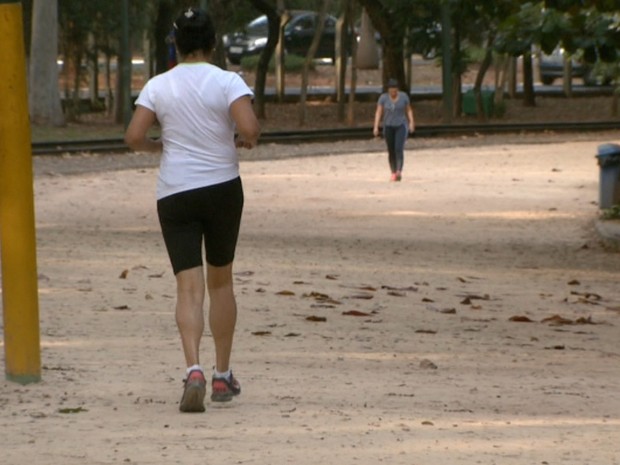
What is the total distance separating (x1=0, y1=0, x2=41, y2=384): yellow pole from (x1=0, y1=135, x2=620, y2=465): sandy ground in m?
0.24

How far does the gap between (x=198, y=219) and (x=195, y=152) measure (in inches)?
12.0

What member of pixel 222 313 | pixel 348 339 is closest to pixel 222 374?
pixel 222 313

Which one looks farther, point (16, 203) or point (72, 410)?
point (16, 203)

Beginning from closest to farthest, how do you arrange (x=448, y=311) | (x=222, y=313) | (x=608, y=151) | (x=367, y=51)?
1. (x=222, y=313)
2. (x=448, y=311)
3. (x=608, y=151)
4. (x=367, y=51)

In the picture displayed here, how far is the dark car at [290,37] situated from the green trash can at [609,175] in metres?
39.7

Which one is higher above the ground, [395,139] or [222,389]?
[395,139]

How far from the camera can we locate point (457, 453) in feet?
20.6

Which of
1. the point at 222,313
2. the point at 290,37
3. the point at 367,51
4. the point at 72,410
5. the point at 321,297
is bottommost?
the point at 321,297

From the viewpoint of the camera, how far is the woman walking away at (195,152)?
23.5ft

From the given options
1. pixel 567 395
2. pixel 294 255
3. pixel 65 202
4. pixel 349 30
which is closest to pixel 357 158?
pixel 65 202

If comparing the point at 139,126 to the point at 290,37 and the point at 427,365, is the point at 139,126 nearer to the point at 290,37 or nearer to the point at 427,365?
the point at 427,365

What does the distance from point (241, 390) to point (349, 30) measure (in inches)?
1691

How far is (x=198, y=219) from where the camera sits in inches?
285

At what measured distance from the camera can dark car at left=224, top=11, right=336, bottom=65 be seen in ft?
200
